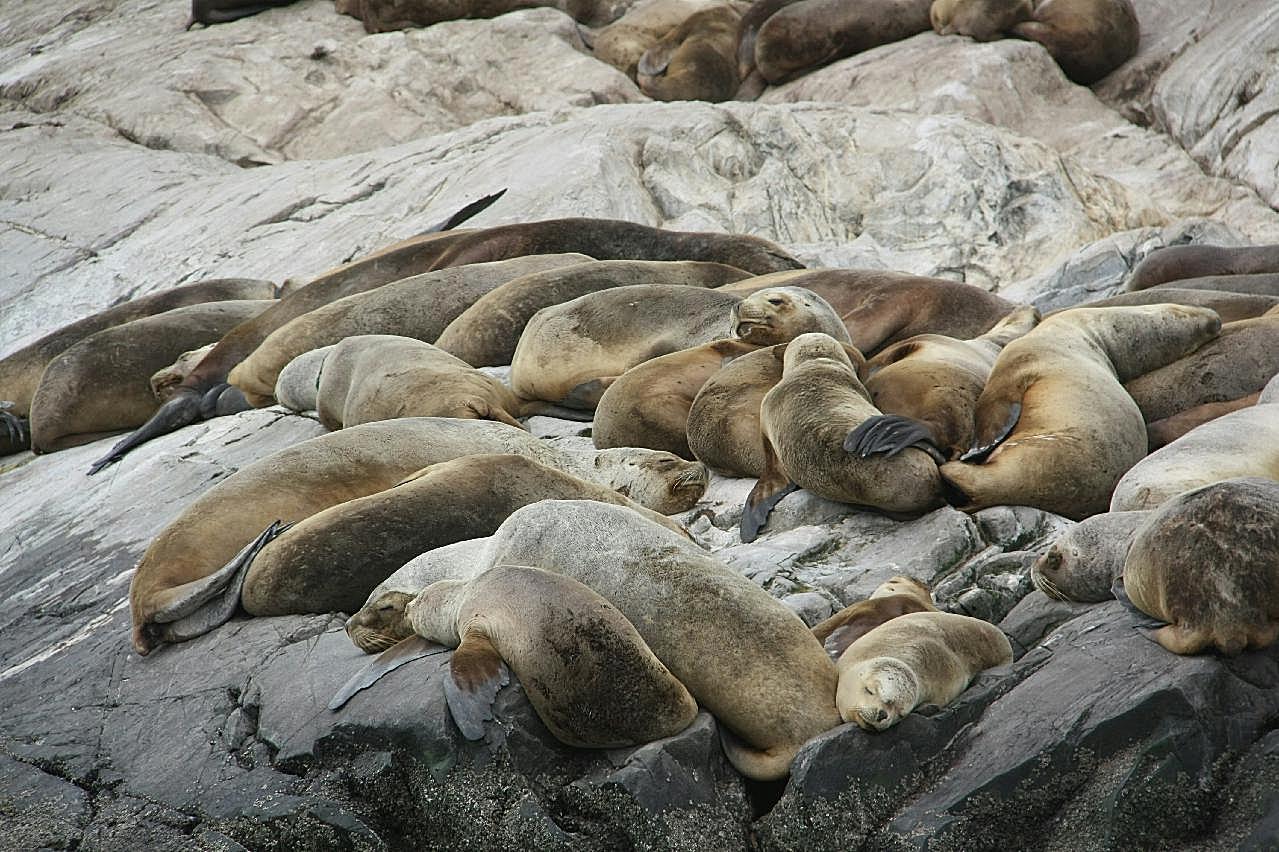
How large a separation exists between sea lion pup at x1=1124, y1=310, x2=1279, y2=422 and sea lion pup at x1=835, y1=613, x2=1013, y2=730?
2.75 m

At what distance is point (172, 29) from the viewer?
1925 cm

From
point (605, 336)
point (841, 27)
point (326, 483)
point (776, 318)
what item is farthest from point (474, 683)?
point (841, 27)

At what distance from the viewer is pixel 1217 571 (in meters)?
3.57

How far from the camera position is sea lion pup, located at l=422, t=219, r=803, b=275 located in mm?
10164

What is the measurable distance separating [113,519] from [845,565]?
368 cm

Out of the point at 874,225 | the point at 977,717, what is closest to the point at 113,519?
the point at 977,717

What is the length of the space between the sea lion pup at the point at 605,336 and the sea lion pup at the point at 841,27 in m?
10.1

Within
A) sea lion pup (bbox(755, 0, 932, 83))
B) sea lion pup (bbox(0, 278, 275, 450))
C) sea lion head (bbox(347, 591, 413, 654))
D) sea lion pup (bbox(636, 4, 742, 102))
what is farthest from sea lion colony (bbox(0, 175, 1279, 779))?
sea lion pup (bbox(636, 4, 742, 102))

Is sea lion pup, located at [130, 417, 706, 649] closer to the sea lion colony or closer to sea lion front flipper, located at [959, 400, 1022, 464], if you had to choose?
the sea lion colony

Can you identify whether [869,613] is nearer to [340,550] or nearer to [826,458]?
[826,458]

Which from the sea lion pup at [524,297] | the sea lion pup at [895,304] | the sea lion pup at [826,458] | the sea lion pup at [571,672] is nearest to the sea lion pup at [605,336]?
the sea lion pup at [895,304]

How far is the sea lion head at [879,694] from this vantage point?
3.54m

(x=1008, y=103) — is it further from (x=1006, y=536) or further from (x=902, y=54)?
(x=1006, y=536)

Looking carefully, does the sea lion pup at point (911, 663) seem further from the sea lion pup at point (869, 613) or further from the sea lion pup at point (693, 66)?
the sea lion pup at point (693, 66)
